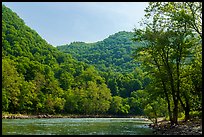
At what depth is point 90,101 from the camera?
109812 mm

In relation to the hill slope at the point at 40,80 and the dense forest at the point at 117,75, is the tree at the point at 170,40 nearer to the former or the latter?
the dense forest at the point at 117,75

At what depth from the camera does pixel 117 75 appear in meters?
154

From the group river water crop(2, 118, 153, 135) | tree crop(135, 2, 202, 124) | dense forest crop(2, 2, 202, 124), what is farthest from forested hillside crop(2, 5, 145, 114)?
tree crop(135, 2, 202, 124)

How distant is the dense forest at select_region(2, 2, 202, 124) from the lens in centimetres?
3678

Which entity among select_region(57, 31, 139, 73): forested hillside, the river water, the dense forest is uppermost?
select_region(57, 31, 139, 73): forested hillside

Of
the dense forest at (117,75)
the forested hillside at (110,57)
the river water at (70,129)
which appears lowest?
the river water at (70,129)

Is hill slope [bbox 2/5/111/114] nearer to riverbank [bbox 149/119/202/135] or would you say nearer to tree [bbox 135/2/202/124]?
tree [bbox 135/2/202/124]

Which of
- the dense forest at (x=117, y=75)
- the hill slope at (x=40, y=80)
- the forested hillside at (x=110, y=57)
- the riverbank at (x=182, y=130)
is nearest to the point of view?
the riverbank at (x=182, y=130)

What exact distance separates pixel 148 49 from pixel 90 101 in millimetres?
71267

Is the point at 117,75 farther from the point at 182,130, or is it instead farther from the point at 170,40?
the point at 182,130

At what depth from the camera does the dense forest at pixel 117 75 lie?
36.8 m

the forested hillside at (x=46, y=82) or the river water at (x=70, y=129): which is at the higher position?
the forested hillside at (x=46, y=82)

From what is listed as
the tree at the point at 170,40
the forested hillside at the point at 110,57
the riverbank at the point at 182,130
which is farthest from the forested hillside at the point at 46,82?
the riverbank at the point at 182,130

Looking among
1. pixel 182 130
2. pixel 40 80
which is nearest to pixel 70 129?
pixel 182 130
